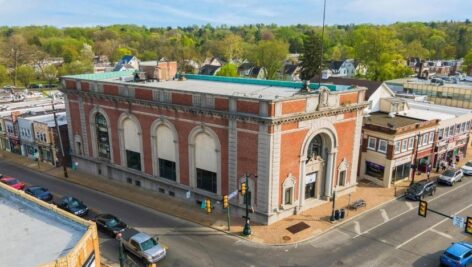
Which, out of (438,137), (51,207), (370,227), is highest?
(51,207)

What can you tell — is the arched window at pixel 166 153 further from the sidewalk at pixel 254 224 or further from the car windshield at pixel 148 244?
the car windshield at pixel 148 244

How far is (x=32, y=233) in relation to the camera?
1758 cm

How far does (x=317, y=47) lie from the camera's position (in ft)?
333

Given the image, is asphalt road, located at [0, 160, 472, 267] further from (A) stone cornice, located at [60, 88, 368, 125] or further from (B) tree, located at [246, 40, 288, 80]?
(B) tree, located at [246, 40, 288, 80]

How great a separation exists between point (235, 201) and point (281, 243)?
616 centimetres

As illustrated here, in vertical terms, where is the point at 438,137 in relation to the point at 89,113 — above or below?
below

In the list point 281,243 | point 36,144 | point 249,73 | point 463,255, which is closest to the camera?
point 463,255

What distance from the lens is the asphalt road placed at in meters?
27.2

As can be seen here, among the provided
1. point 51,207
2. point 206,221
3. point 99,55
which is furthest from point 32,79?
point 51,207

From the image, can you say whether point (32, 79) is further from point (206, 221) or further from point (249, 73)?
point (206, 221)

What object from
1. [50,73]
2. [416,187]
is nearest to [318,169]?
[416,187]

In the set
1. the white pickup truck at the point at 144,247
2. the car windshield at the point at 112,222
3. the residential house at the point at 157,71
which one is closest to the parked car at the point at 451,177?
the white pickup truck at the point at 144,247

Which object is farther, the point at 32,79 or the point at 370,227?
the point at 32,79

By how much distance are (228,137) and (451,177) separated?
2734 centimetres
